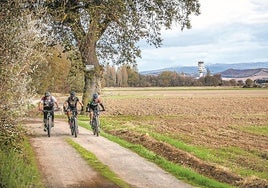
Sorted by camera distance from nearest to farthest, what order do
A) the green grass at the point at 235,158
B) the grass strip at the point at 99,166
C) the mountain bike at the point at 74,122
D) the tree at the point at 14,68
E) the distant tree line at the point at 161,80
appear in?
the tree at the point at 14,68, the grass strip at the point at 99,166, the green grass at the point at 235,158, the mountain bike at the point at 74,122, the distant tree line at the point at 161,80

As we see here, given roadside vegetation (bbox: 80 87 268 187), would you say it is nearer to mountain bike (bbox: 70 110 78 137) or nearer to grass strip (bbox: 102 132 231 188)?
grass strip (bbox: 102 132 231 188)

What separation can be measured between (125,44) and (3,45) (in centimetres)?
2197

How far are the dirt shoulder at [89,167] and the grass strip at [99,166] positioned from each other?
18cm

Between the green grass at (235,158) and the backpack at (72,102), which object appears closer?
the green grass at (235,158)

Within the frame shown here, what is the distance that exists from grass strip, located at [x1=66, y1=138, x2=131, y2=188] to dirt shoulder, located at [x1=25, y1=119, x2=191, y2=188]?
0.58ft

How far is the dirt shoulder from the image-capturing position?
12.9 metres

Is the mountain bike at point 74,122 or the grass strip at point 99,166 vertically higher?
the mountain bike at point 74,122

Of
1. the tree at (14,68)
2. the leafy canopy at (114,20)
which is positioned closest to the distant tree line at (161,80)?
the leafy canopy at (114,20)

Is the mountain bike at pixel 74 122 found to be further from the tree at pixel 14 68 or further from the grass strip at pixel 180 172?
the tree at pixel 14 68

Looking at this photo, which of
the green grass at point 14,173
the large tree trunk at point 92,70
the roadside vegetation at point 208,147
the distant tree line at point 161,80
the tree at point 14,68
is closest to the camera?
the green grass at point 14,173

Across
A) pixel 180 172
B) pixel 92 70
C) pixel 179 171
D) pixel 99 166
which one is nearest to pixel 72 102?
pixel 99 166

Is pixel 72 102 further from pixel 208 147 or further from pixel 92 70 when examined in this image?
pixel 92 70

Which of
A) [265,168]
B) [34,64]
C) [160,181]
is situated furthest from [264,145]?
[34,64]

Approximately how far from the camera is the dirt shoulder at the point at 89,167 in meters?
12.9
